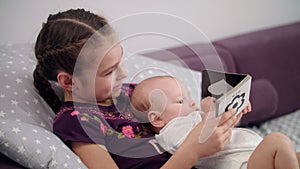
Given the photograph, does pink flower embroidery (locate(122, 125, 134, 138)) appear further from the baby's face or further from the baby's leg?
the baby's leg

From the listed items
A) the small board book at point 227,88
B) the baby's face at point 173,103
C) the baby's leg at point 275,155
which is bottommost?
the baby's leg at point 275,155

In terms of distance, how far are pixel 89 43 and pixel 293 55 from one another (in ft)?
4.28

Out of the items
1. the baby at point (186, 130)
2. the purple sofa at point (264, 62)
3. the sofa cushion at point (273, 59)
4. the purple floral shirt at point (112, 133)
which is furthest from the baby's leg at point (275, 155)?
the sofa cushion at point (273, 59)

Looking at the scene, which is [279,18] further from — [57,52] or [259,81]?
[57,52]

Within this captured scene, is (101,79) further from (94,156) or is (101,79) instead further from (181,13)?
(181,13)

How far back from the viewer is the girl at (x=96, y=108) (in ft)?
3.45

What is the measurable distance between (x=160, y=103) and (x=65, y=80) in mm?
265

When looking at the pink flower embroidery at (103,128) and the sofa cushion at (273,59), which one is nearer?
the pink flower embroidery at (103,128)

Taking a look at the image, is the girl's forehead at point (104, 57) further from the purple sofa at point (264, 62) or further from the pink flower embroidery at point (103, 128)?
the purple sofa at point (264, 62)

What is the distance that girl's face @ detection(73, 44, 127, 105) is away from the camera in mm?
1115

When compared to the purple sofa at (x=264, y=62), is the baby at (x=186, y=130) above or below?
above

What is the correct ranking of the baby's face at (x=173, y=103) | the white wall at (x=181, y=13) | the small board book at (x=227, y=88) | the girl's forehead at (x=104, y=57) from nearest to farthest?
1. the small board book at (x=227, y=88)
2. the girl's forehead at (x=104, y=57)
3. the baby's face at (x=173, y=103)
4. the white wall at (x=181, y=13)

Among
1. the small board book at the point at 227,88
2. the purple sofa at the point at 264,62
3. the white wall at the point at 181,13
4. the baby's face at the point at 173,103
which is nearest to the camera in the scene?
the small board book at the point at 227,88

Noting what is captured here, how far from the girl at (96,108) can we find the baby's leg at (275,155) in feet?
0.28
